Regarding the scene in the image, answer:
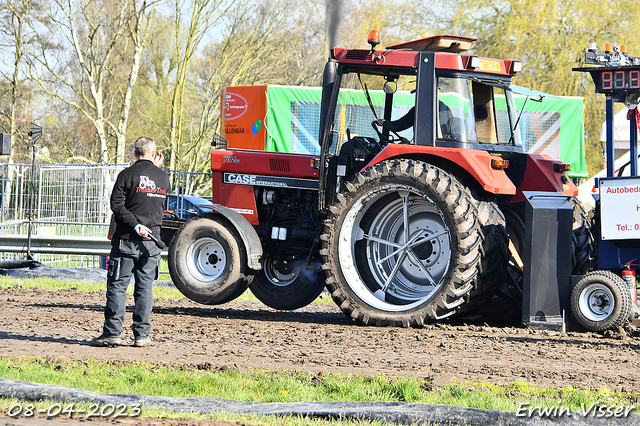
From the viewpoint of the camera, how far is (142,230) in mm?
6344

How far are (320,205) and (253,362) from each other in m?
3.01

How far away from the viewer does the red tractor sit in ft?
24.3

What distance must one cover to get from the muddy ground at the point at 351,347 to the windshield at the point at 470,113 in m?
1.94

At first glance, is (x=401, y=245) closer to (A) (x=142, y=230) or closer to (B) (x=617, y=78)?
(B) (x=617, y=78)

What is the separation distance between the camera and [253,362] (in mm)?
5801

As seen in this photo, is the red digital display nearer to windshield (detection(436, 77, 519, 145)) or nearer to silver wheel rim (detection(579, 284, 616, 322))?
windshield (detection(436, 77, 519, 145))

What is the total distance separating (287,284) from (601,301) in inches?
149

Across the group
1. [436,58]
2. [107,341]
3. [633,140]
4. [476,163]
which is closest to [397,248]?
[476,163]

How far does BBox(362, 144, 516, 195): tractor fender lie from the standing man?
2634mm

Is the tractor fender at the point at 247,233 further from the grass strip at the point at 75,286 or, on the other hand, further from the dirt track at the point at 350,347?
the grass strip at the point at 75,286

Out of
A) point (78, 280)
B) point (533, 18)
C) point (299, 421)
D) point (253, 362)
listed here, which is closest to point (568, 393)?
point (299, 421)

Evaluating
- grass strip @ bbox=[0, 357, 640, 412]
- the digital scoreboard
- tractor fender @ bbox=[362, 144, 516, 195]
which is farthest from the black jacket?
the digital scoreboard

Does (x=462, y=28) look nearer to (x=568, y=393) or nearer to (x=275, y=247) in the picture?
(x=275, y=247)

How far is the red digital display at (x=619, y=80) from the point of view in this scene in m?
7.32
